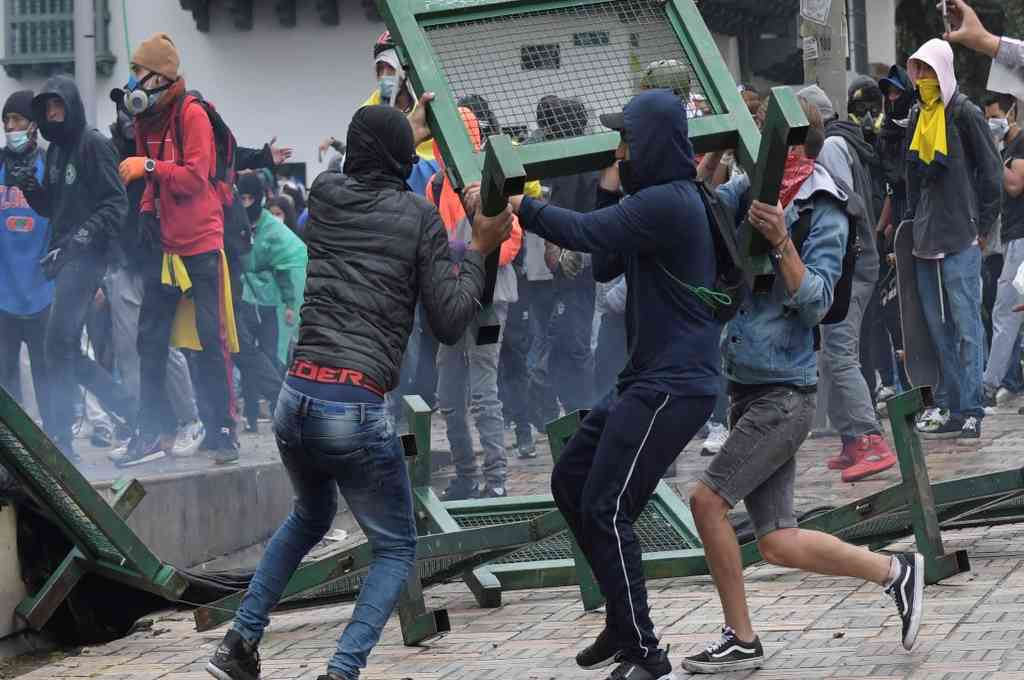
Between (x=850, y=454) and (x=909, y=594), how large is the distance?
449cm

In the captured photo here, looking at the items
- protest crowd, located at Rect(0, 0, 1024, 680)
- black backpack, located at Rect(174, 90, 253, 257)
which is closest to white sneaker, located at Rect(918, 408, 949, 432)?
protest crowd, located at Rect(0, 0, 1024, 680)

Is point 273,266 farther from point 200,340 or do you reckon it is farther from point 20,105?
point 20,105

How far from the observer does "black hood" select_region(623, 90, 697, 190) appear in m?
5.61

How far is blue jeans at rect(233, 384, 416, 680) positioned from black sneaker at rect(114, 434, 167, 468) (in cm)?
513

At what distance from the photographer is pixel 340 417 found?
19.1 ft

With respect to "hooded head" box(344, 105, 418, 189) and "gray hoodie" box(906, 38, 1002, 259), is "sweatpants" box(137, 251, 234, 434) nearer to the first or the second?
"gray hoodie" box(906, 38, 1002, 259)

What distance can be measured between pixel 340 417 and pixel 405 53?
3.77 feet

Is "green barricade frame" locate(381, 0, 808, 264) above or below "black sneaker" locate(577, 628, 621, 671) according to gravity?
above

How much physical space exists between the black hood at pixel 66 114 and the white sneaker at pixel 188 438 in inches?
74.4

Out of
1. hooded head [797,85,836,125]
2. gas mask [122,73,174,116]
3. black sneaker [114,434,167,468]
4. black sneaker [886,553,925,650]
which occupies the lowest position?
black sneaker [114,434,167,468]

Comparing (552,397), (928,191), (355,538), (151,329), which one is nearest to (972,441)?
(928,191)

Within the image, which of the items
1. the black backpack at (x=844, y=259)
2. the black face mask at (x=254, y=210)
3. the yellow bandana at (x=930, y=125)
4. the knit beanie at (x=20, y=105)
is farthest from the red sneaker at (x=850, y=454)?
the black face mask at (x=254, y=210)

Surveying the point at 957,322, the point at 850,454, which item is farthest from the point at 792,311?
the point at 957,322

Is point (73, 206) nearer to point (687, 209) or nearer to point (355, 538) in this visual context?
point (355, 538)
